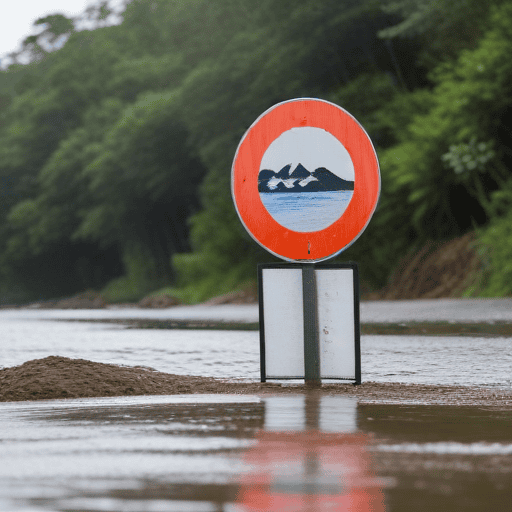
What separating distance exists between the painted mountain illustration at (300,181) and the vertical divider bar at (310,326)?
43 centimetres

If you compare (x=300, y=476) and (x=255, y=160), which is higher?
(x=255, y=160)

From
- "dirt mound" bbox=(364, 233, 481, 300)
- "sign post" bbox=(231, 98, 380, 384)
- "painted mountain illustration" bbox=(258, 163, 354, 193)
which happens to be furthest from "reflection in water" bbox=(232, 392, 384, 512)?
"dirt mound" bbox=(364, 233, 481, 300)

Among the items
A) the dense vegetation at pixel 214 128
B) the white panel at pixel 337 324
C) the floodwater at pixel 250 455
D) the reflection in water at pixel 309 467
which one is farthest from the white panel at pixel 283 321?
the dense vegetation at pixel 214 128

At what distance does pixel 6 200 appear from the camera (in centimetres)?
6750

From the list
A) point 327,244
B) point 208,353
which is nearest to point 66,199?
point 208,353

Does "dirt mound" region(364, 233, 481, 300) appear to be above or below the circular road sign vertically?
below

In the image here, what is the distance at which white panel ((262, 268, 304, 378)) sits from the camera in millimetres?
5551

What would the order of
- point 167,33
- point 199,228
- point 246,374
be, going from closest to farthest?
point 246,374
point 199,228
point 167,33

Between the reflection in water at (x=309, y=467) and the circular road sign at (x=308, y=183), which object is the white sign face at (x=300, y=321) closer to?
the circular road sign at (x=308, y=183)

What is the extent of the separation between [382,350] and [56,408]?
4.97 m

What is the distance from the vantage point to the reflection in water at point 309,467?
2.53 meters

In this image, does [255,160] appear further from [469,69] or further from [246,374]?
[469,69]

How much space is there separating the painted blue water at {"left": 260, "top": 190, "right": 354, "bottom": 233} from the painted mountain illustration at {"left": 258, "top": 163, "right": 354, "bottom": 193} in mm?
28

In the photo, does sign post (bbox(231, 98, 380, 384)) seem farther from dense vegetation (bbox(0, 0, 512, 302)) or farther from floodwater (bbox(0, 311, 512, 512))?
dense vegetation (bbox(0, 0, 512, 302))
